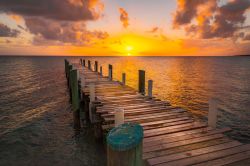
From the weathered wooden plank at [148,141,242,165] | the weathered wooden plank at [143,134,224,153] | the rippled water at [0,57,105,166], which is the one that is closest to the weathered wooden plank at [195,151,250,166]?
the weathered wooden plank at [148,141,242,165]

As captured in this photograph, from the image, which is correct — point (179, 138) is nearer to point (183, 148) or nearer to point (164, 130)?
point (183, 148)

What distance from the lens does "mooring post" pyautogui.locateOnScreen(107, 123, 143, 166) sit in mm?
2584

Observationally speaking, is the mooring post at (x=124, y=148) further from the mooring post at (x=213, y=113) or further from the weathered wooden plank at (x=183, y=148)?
the mooring post at (x=213, y=113)

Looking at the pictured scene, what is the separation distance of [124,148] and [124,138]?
149 mm

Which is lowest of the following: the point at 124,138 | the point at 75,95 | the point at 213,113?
the point at 75,95

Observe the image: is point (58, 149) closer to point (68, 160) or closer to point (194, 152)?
point (68, 160)

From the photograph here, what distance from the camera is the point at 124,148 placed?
2.58m

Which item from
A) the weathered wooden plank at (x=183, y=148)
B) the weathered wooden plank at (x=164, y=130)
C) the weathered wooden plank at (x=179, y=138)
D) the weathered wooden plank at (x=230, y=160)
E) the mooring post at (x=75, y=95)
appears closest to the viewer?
the weathered wooden plank at (x=230, y=160)

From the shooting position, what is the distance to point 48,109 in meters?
15.7

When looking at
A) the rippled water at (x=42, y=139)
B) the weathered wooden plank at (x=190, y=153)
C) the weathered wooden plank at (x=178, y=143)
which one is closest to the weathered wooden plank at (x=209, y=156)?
the weathered wooden plank at (x=190, y=153)

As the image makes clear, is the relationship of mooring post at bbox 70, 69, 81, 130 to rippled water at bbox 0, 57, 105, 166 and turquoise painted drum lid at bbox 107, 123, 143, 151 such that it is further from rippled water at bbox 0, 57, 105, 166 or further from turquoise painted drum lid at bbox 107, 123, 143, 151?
turquoise painted drum lid at bbox 107, 123, 143, 151

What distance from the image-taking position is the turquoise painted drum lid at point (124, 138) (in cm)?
258

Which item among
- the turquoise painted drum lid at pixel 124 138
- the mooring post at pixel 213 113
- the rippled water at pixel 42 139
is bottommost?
the rippled water at pixel 42 139

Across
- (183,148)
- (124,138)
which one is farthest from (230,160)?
(124,138)
